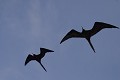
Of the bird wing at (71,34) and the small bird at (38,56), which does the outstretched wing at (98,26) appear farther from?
the small bird at (38,56)

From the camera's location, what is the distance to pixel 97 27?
123ft

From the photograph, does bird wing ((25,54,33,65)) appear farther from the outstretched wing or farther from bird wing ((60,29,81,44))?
the outstretched wing

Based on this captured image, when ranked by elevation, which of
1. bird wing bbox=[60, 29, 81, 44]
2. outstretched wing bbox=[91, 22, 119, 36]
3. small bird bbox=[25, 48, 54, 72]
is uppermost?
small bird bbox=[25, 48, 54, 72]

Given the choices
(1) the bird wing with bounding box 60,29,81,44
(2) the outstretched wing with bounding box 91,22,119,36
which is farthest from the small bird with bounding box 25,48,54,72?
(2) the outstretched wing with bounding box 91,22,119,36

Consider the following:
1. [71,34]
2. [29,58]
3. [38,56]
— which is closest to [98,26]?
[71,34]

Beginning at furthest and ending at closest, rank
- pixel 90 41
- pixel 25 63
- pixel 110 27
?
pixel 25 63, pixel 90 41, pixel 110 27

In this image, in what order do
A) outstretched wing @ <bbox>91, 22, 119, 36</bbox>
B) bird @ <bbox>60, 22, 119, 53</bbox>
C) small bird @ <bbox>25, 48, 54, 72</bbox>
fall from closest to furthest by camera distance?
outstretched wing @ <bbox>91, 22, 119, 36</bbox> < bird @ <bbox>60, 22, 119, 53</bbox> < small bird @ <bbox>25, 48, 54, 72</bbox>

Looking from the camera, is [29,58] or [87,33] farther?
[29,58]

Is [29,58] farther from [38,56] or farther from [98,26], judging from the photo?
[98,26]

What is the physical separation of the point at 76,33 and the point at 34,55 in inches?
220

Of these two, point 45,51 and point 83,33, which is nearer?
point 83,33

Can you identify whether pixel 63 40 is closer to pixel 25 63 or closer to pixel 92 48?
pixel 92 48

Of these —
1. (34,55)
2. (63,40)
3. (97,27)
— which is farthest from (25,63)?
(97,27)

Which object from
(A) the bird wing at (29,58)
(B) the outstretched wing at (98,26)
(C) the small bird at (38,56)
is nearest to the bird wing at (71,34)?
(B) the outstretched wing at (98,26)
